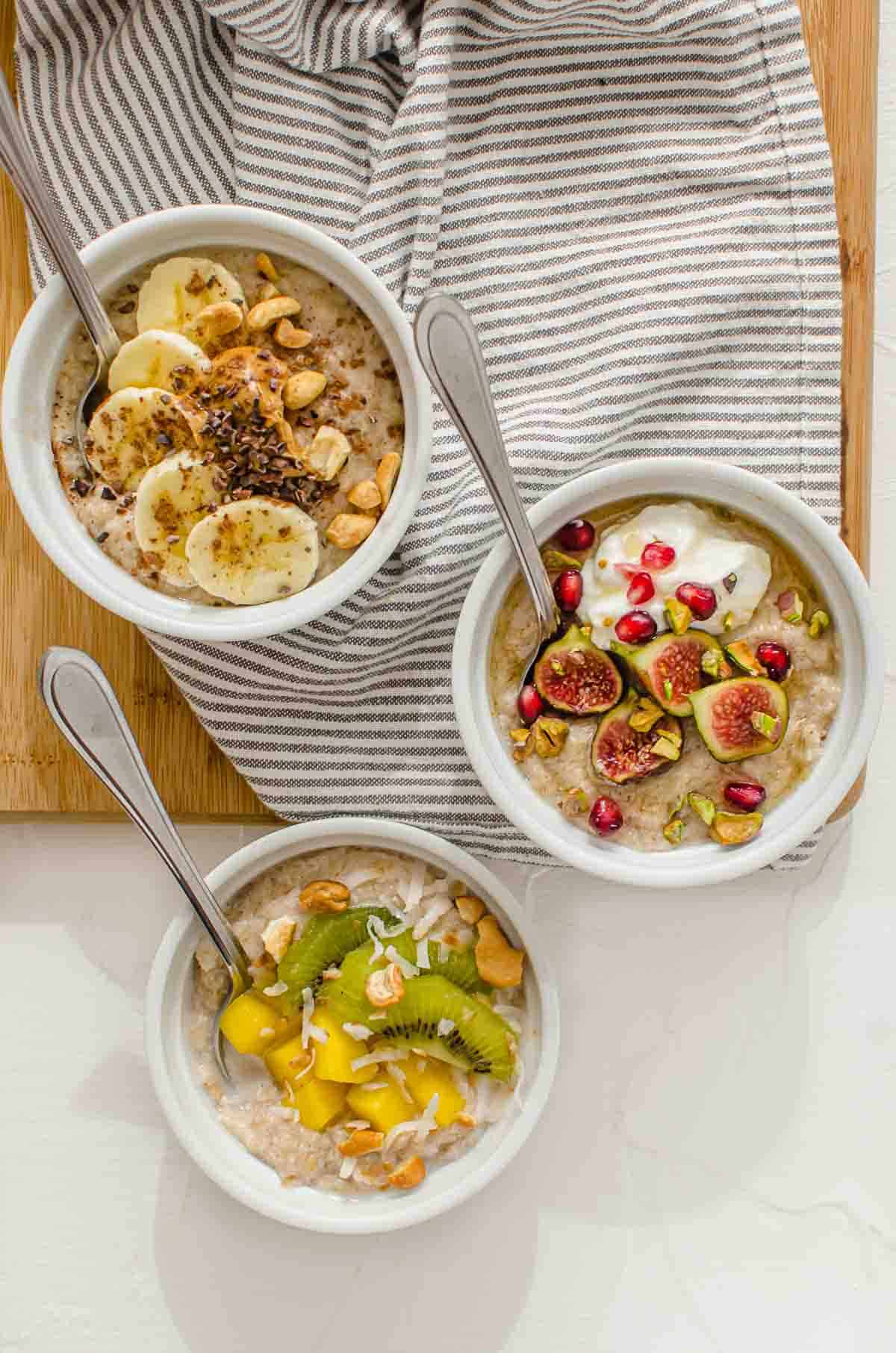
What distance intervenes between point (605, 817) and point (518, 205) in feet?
3.32

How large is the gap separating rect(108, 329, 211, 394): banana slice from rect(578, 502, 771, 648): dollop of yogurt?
65cm

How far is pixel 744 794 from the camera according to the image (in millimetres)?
1839

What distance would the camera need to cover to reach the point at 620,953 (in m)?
2.23

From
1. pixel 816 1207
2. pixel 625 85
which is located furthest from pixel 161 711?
pixel 816 1207

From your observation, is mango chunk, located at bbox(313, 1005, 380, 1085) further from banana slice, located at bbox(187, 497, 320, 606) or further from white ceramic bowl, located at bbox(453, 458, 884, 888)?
banana slice, located at bbox(187, 497, 320, 606)

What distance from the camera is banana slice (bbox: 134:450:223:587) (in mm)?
1776

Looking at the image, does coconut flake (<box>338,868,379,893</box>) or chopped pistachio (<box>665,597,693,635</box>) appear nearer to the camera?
chopped pistachio (<box>665,597,693,635</box>)

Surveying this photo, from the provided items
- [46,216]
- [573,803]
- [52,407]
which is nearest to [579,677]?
[573,803]

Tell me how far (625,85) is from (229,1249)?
2156mm

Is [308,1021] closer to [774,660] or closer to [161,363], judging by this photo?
[774,660]

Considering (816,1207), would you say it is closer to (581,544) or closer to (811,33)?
(581,544)

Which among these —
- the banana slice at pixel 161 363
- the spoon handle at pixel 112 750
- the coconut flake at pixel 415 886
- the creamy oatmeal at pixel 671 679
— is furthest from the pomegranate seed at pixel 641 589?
the spoon handle at pixel 112 750

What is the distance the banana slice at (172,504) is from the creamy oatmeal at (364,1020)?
1.94 feet

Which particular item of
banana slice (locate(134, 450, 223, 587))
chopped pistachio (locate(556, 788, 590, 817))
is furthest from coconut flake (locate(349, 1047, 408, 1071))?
banana slice (locate(134, 450, 223, 587))
